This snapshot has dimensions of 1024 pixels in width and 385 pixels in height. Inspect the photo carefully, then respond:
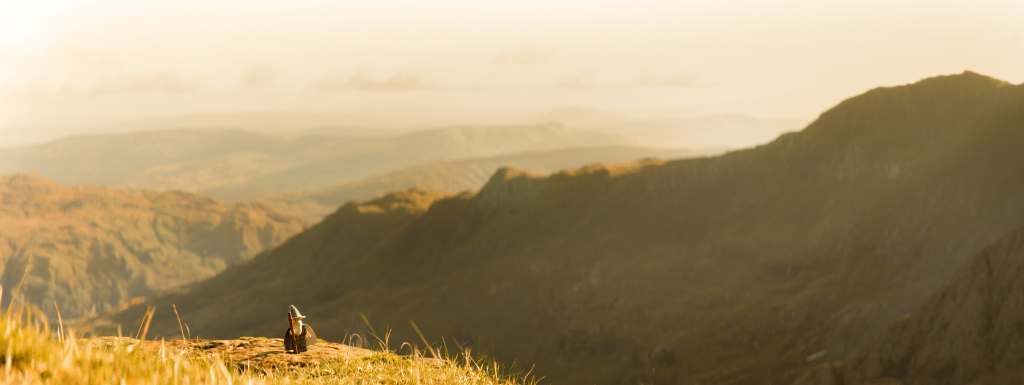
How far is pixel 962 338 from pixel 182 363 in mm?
67918

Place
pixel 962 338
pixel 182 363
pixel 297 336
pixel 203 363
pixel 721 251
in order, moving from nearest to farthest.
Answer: pixel 182 363 → pixel 203 363 → pixel 297 336 → pixel 962 338 → pixel 721 251

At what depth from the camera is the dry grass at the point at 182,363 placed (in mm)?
4371

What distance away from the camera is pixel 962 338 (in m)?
62.5

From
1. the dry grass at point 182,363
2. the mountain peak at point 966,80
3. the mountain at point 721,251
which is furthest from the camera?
the mountain peak at point 966,80

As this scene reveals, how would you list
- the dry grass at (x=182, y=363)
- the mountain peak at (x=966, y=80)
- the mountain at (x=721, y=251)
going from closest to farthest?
1. the dry grass at (x=182, y=363)
2. the mountain at (x=721, y=251)
3. the mountain peak at (x=966, y=80)

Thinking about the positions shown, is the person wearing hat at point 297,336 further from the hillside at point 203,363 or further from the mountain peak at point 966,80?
the mountain peak at point 966,80

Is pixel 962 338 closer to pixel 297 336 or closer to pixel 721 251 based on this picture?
pixel 721 251

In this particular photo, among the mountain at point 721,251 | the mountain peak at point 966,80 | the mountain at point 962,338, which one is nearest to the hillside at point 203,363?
the mountain at point 962,338

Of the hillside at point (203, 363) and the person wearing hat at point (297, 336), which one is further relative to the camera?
the person wearing hat at point (297, 336)

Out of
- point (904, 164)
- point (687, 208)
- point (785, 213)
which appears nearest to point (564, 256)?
point (687, 208)

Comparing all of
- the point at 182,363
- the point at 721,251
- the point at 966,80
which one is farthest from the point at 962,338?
the point at 182,363

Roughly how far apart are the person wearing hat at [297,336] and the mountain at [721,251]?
62058 mm

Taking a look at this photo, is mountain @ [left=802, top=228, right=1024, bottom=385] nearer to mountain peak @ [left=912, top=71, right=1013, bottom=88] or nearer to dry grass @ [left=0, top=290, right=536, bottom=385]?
mountain peak @ [left=912, top=71, right=1013, bottom=88]

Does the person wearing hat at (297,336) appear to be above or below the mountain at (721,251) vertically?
above
